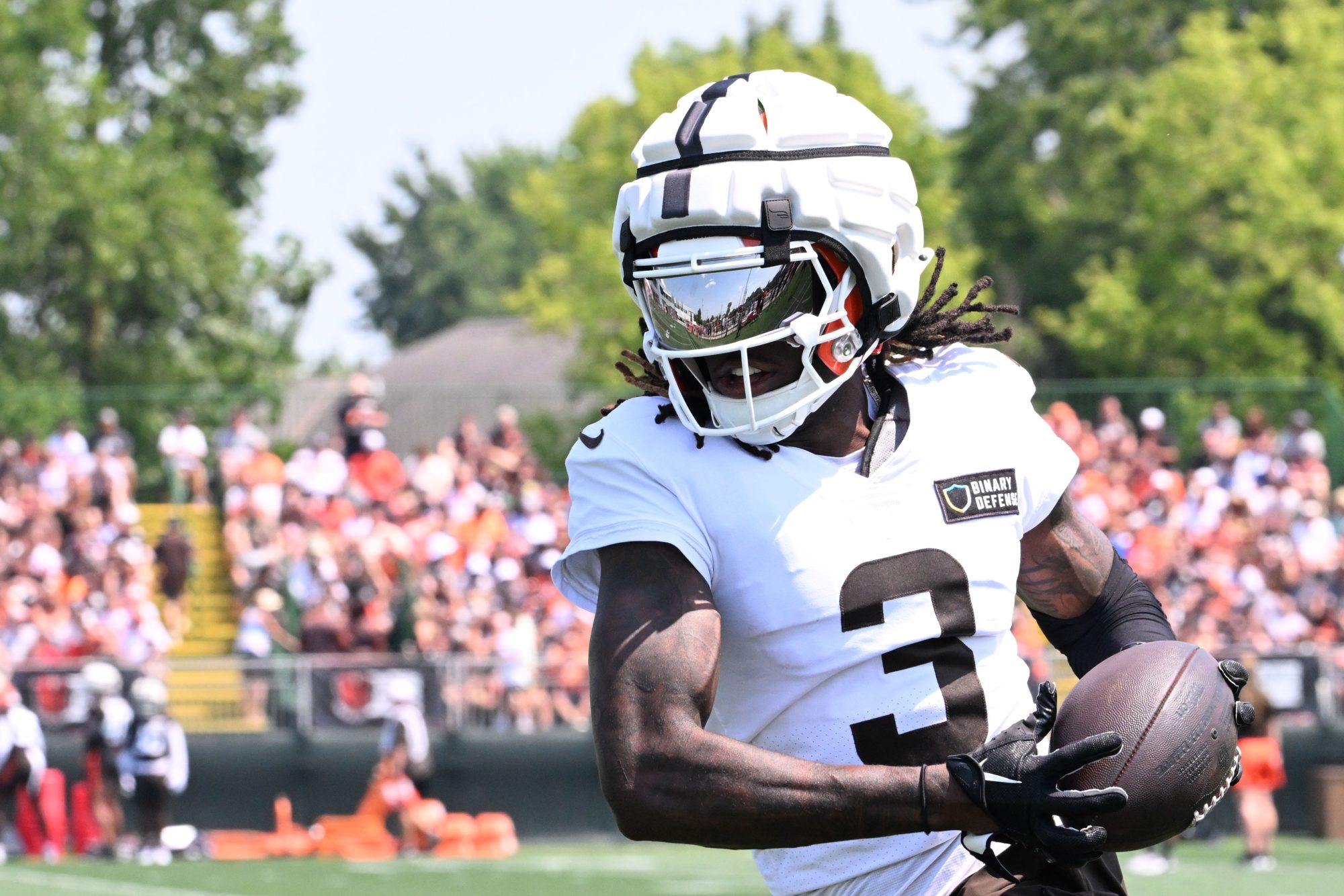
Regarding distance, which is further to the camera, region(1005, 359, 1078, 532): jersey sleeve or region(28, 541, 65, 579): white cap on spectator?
region(28, 541, 65, 579): white cap on spectator

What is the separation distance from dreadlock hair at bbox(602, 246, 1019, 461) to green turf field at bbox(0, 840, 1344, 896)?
7.35 meters

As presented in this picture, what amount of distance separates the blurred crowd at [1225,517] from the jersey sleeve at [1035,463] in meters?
10.5

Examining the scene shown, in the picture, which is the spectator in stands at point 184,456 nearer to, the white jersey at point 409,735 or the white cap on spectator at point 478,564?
the white cap on spectator at point 478,564

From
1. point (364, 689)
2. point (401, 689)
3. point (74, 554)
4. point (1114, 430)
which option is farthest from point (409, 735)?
point (1114, 430)

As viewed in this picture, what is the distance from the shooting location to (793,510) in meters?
2.60

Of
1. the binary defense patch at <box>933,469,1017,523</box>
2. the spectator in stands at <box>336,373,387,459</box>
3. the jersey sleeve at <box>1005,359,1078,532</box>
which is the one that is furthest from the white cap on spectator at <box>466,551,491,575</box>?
the binary defense patch at <box>933,469,1017,523</box>

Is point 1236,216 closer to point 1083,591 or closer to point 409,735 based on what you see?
point 409,735

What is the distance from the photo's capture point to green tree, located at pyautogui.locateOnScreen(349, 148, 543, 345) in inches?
2579

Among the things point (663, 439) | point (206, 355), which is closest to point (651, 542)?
point (663, 439)

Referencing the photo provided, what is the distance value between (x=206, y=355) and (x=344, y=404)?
14.5 meters

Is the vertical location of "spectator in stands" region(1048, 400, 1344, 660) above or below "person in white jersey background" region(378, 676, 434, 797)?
above

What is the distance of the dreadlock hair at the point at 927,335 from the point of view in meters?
2.92

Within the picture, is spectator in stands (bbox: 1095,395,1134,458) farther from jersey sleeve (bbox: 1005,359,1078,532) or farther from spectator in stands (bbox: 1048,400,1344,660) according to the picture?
jersey sleeve (bbox: 1005,359,1078,532)

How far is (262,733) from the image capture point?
12773 mm
